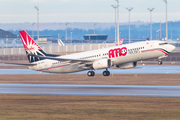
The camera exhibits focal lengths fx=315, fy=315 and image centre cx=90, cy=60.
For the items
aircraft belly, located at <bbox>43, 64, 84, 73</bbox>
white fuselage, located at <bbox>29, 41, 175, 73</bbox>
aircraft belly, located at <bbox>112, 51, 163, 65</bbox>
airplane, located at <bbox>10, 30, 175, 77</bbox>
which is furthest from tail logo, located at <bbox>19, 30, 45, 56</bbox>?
aircraft belly, located at <bbox>112, 51, 163, 65</bbox>

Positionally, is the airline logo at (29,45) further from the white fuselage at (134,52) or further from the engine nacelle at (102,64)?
the engine nacelle at (102,64)

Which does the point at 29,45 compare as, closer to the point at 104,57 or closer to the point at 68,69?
the point at 68,69

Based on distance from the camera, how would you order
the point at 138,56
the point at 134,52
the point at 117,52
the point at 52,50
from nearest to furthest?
1. the point at 134,52
2. the point at 138,56
3. the point at 117,52
4. the point at 52,50

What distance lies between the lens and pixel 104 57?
2352 inches

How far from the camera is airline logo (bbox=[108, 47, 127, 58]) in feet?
190

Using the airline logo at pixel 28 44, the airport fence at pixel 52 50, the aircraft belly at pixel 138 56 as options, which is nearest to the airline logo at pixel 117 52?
the aircraft belly at pixel 138 56

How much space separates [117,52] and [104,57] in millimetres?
2893

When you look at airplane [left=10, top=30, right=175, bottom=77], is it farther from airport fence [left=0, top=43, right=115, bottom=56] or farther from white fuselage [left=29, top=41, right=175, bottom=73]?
airport fence [left=0, top=43, right=115, bottom=56]

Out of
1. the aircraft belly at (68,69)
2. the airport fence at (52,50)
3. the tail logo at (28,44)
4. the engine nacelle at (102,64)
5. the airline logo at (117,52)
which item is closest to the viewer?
the engine nacelle at (102,64)

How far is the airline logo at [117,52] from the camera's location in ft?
190

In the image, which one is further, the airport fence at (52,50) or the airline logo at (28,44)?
the airport fence at (52,50)

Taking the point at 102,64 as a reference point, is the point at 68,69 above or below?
below

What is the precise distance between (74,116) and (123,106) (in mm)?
7587

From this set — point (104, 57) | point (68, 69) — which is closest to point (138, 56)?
point (104, 57)
